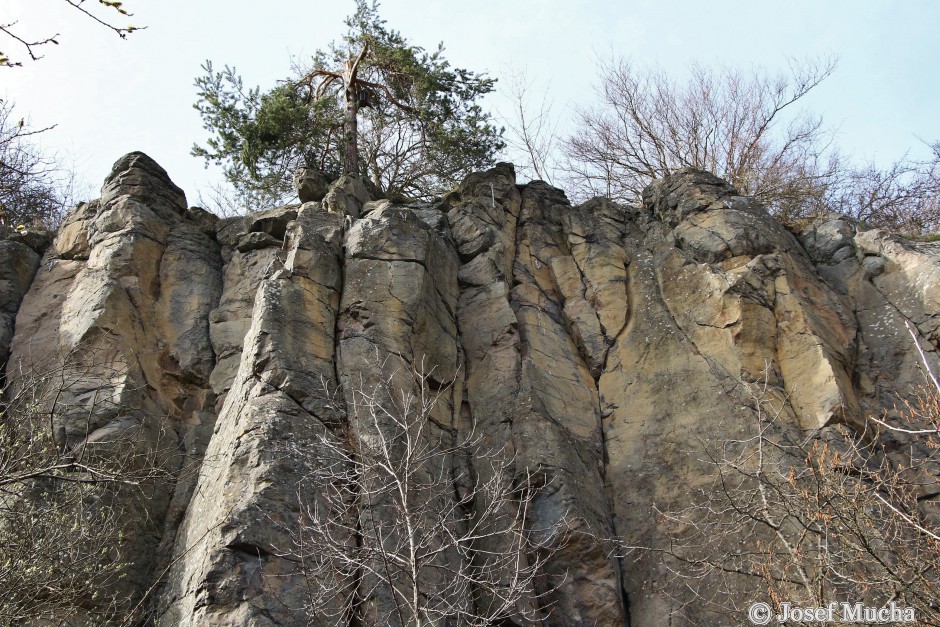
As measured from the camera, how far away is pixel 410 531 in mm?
7832

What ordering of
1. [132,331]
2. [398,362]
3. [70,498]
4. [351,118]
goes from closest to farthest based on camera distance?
1. [70,498]
2. [398,362]
3. [132,331]
4. [351,118]

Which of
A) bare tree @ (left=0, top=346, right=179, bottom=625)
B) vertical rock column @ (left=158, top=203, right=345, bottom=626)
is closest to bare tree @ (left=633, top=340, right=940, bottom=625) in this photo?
vertical rock column @ (left=158, top=203, right=345, bottom=626)

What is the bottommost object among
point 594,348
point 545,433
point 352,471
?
point 352,471

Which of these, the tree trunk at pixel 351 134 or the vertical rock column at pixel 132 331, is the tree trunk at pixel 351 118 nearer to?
the tree trunk at pixel 351 134

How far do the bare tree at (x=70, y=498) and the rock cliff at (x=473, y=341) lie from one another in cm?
19

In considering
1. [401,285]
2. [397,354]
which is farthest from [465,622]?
[401,285]

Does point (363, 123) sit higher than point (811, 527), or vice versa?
point (363, 123)

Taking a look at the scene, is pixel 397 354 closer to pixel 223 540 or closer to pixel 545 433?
pixel 545 433

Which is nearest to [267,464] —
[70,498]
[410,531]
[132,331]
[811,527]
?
[410,531]

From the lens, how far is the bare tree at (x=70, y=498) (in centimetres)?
842

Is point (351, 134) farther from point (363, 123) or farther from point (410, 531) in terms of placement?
point (410, 531)

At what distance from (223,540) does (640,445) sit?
587 centimetres

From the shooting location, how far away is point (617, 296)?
536 inches

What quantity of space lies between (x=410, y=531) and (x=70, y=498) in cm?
438
